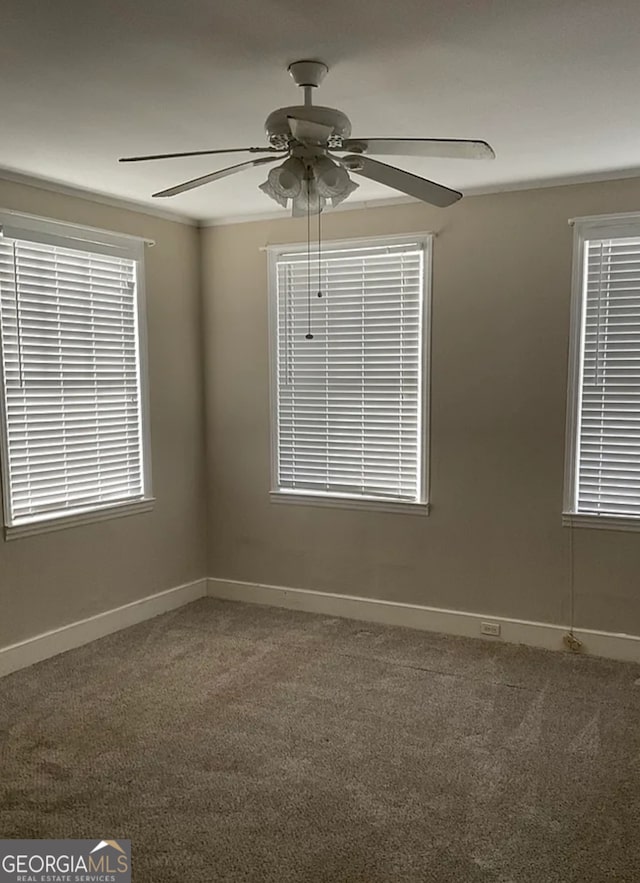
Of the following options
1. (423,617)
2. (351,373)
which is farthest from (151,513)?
(423,617)

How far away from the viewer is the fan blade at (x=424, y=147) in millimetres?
2180

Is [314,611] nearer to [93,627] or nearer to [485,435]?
[93,627]

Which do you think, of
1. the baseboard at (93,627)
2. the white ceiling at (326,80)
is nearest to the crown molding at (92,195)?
the white ceiling at (326,80)

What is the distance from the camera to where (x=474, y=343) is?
13.7 ft

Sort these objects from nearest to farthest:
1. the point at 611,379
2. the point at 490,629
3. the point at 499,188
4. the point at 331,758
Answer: the point at 331,758
the point at 611,379
the point at 499,188
the point at 490,629

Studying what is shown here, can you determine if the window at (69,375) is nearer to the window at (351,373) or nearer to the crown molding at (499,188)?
the crown molding at (499,188)

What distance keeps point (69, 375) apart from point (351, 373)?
66.5 inches

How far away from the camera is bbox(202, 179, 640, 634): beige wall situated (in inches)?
156

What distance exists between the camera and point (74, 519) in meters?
4.16

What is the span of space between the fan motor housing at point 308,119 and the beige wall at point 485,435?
6.54 feet

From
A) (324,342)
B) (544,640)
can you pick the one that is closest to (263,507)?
(324,342)

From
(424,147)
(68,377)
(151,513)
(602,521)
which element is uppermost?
(424,147)

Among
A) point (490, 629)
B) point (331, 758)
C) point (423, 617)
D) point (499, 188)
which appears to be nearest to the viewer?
point (331, 758)

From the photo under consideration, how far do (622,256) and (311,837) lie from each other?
3.14m
